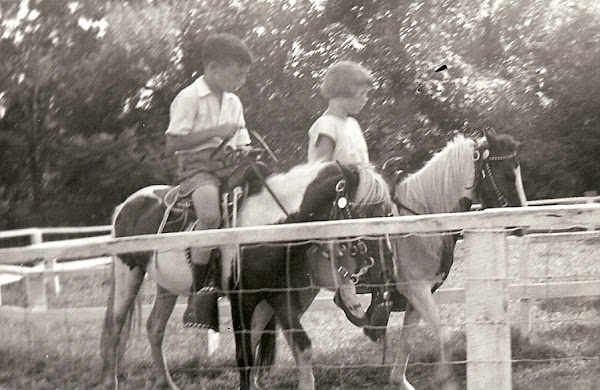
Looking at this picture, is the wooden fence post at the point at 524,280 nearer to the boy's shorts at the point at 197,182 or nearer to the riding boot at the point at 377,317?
the riding boot at the point at 377,317

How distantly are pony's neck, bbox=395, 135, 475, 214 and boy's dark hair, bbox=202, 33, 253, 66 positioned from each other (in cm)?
90

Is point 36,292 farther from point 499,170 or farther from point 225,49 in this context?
point 499,170

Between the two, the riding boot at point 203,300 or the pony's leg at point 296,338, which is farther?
the riding boot at point 203,300

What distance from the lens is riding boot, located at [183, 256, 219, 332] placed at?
340cm

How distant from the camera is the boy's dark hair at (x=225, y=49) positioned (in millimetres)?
3389

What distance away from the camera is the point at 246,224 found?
341 centimetres

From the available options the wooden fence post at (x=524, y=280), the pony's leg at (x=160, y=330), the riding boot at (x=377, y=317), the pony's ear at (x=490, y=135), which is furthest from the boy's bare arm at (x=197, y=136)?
the wooden fence post at (x=524, y=280)

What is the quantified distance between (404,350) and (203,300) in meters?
0.94

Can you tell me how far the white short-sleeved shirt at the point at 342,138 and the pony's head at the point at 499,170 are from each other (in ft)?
1.82

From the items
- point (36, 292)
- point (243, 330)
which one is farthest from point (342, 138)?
point (36, 292)

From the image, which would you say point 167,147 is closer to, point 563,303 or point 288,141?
point 288,141

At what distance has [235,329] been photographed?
340 centimetres

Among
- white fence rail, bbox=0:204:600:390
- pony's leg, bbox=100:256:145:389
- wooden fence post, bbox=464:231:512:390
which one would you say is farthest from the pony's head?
pony's leg, bbox=100:256:145:389

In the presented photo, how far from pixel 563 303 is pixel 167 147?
77.5 inches
